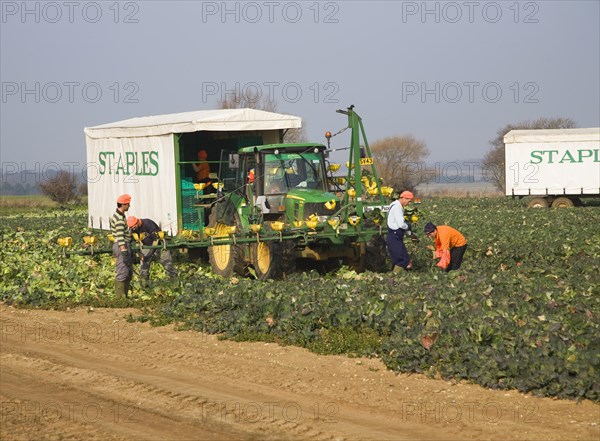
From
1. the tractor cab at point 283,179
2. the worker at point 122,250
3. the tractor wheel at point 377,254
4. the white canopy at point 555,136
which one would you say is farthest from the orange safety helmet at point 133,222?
the white canopy at point 555,136

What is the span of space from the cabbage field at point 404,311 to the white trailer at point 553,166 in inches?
877

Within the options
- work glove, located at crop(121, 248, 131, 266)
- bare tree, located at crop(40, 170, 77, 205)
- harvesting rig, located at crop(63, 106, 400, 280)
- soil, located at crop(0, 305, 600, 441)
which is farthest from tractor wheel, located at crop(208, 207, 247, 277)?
bare tree, located at crop(40, 170, 77, 205)

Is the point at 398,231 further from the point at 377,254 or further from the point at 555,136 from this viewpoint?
the point at 555,136

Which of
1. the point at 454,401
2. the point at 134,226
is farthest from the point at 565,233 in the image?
the point at 454,401

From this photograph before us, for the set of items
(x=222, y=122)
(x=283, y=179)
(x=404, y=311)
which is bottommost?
(x=404, y=311)

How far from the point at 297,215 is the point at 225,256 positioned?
2.03 metres

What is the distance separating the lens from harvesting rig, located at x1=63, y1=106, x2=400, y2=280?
603 inches

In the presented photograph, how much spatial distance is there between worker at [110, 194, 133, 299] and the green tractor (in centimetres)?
139

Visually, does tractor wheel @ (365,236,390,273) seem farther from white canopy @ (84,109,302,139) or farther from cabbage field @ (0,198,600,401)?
white canopy @ (84,109,302,139)

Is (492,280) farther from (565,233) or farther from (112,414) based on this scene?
(565,233)

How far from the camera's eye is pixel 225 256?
1706 cm

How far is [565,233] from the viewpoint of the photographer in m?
21.8

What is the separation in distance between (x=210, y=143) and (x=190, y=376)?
33.7 feet

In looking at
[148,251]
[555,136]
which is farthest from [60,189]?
[148,251]
